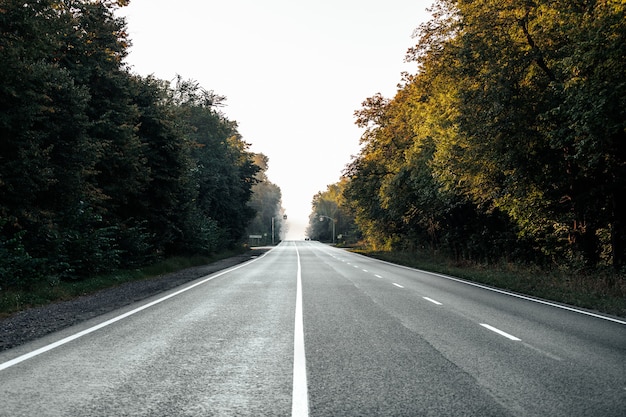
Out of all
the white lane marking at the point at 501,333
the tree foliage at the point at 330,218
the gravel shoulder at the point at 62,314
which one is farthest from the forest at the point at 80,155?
the tree foliage at the point at 330,218

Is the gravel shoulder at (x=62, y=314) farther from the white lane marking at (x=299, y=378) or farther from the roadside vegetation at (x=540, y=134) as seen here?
the roadside vegetation at (x=540, y=134)

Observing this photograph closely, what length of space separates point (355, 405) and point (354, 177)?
4143 cm

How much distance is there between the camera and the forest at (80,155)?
1430 cm

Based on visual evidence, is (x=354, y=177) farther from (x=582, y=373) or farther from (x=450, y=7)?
(x=582, y=373)

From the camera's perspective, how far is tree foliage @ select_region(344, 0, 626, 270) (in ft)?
45.5

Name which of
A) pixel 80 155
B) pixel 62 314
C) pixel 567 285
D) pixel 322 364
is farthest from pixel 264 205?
pixel 322 364

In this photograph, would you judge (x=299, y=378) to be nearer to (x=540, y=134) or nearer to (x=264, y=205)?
(x=540, y=134)

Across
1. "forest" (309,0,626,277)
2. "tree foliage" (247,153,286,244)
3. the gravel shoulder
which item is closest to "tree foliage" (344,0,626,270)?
"forest" (309,0,626,277)

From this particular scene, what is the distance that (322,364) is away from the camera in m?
6.20

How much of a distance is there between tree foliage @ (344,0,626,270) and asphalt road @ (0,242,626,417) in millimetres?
7068

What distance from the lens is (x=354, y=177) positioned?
4566cm

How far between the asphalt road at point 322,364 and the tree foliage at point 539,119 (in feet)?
23.2

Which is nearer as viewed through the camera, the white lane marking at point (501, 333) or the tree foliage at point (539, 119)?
the white lane marking at point (501, 333)

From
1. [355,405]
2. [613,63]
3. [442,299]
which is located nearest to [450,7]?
[613,63]
